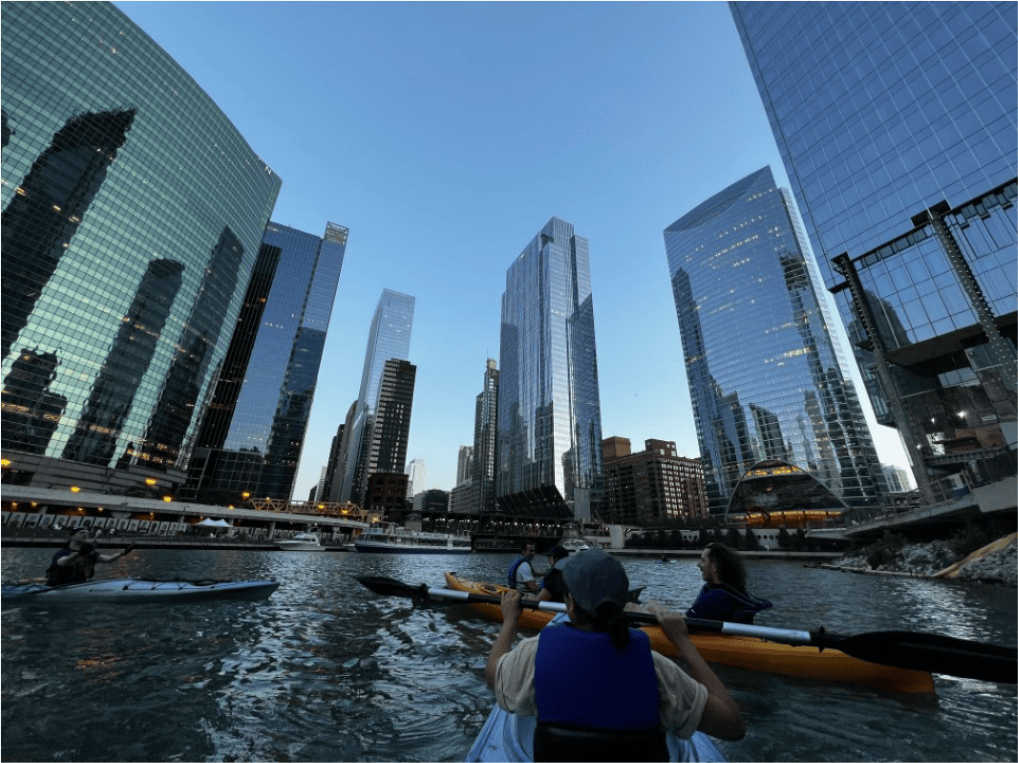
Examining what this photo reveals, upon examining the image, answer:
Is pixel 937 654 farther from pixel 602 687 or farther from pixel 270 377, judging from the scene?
pixel 270 377

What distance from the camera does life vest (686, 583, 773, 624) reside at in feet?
17.3

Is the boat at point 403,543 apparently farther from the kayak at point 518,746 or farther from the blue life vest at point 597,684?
the blue life vest at point 597,684

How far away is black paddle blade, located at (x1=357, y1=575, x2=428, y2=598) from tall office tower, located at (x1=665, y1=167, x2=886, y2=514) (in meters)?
101

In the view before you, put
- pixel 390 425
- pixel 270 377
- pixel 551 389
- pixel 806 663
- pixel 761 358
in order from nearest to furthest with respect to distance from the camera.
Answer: pixel 806 663 → pixel 761 358 → pixel 270 377 → pixel 551 389 → pixel 390 425

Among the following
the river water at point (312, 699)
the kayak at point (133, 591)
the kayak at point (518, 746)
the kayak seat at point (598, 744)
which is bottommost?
the river water at point (312, 699)

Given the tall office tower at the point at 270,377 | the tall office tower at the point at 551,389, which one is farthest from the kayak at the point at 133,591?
the tall office tower at the point at 551,389

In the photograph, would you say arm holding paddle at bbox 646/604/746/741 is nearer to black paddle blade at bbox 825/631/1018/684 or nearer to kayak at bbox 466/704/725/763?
kayak at bbox 466/704/725/763

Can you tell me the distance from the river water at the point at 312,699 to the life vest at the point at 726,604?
134 cm

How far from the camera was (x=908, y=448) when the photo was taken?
1753 inches

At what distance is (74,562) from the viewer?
12.0 metres

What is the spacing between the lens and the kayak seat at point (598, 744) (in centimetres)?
178

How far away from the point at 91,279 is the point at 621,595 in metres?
105

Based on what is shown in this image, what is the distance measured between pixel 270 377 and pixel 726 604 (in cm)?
14365

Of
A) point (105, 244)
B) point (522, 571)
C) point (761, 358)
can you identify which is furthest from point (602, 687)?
point (761, 358)
